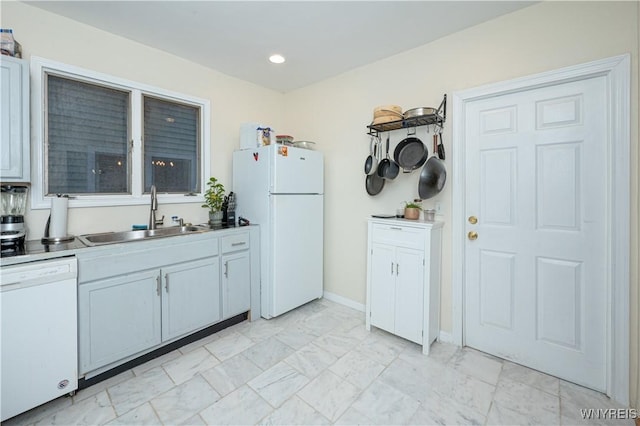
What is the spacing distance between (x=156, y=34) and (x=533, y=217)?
135 inches

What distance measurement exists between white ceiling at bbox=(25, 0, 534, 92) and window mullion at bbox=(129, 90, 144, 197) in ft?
1.74

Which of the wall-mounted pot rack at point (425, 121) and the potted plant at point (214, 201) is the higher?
the wall-mounted pot rack at point (425, 121)

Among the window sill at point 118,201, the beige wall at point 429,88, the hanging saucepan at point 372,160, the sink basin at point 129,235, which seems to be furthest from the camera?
the hanging saucepan at point 372,160

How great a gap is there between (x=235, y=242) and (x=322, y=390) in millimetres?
1470

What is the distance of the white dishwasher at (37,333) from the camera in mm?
1504

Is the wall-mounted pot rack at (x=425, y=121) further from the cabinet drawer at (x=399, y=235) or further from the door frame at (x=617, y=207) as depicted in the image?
the cabinet drawer at (x=399, y=235)

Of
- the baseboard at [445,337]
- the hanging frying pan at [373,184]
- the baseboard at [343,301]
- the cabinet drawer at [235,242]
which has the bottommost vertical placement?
the baseboard at [445,337]

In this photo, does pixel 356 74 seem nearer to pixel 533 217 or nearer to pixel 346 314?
pixel 533 217

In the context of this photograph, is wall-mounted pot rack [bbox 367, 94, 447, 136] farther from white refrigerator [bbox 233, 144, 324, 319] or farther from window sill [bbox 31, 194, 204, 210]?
window sill [bbox 31, 194, 204, 210]

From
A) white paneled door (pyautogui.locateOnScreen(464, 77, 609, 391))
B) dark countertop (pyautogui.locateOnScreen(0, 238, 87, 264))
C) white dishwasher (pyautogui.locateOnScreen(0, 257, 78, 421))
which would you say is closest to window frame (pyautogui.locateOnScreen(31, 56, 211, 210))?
dark countertop (pyautogui.locateOnScreen(0, 238, 87, 264))

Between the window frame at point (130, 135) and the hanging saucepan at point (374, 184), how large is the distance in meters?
1.76

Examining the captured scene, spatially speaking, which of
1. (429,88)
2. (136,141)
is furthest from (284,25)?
(136,141)

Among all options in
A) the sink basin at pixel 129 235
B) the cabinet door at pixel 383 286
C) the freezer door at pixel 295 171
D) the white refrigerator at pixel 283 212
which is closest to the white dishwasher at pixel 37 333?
the sink basin at pixel 129 235

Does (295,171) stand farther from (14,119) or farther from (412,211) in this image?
(14,119)
